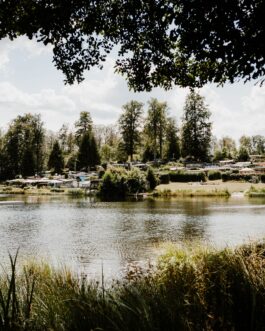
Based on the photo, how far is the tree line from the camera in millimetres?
95562

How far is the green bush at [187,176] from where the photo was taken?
7388 centimetres

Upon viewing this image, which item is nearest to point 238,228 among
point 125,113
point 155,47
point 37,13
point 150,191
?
point 155,47

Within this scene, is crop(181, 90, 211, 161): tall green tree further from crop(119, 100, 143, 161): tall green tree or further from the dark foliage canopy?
the dark foliage canopy

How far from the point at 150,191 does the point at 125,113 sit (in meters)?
38.4

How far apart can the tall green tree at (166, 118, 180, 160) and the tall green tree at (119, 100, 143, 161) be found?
7527 millimetres

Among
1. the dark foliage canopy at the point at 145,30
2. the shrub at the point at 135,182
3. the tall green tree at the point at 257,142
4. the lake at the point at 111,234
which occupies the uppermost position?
the tall green tree at the point at 257,142

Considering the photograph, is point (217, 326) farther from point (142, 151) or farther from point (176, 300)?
point (142, 151)

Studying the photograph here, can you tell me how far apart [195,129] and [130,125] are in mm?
15399

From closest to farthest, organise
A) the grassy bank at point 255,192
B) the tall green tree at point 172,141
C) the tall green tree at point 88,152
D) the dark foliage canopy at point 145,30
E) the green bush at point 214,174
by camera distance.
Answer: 1. the dark foliage canopy at point 145,30
2. the grassy bank at point 255,192
3. the green bush at point 214,174
4. the tall green tree at point 88,152
5. the tall green tree at point 172,141

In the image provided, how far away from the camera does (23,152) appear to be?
94.6 m

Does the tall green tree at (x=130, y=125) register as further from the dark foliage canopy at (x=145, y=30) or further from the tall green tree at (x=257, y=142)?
the dark foliage canopy at (x=145, y=30)

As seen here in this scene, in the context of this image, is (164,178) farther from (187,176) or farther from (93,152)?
(93,152)

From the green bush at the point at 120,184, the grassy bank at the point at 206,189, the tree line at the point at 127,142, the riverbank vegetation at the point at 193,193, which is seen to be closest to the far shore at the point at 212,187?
the grassy bank at the point at 206,189

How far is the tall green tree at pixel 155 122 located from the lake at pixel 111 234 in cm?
6472
